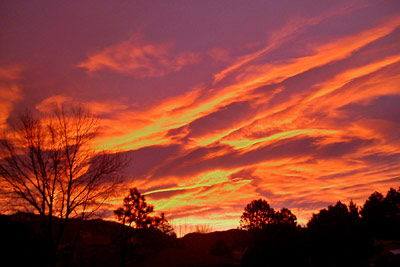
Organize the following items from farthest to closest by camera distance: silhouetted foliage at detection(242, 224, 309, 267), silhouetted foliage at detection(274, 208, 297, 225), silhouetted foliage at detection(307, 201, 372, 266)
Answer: silhouetted foliage at detection(274, 208, 297, 225) → silhouetted foliage at detection(307, 201, 372, 266) → silhouetted foliage at detection(242, 224, 309, 267)

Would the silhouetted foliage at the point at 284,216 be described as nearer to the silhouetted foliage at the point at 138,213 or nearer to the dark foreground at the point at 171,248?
the dark foreground at the point at 171,248

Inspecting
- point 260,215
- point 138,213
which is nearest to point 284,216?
point 260,215

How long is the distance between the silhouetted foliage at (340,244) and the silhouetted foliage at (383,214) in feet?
132

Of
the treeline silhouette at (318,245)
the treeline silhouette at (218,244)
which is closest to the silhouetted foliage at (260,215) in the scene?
the treeline silhouette at (218,244)

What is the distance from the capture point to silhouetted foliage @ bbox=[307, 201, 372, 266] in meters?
31.9

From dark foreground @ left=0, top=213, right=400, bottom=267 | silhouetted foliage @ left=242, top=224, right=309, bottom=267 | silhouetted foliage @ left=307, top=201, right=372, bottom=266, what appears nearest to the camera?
dark foreground @ left=0, top=213, right=400, bottom=267

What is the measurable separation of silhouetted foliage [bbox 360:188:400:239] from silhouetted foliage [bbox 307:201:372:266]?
132 feet

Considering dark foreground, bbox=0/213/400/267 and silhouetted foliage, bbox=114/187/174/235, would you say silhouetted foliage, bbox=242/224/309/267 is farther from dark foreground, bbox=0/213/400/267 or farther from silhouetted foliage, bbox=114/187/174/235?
silhouetted foliage, bbox=114/187/174/235

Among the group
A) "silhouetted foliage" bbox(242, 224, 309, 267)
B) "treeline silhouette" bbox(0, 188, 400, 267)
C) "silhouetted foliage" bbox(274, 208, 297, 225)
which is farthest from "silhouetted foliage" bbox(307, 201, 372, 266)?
"silhouetted foliage" bbox(274, 208, 297, 225)

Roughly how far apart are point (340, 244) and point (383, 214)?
2218 inches

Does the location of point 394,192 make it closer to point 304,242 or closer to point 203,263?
point 203,263

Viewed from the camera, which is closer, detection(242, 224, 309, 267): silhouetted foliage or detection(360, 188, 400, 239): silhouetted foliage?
detection(242, 224, 309, 267): silhouetted foliage

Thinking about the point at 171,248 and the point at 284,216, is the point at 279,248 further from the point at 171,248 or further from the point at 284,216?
the point at 284,216

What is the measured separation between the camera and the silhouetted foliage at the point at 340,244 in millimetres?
31922
